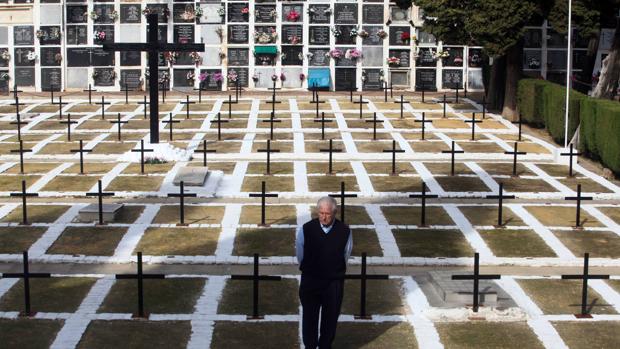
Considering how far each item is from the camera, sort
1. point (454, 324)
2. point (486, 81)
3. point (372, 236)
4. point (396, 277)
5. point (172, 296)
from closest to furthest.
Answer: point (454, 324), point (172, 296), point (396, 277), point (372, 236), point (486, 81)

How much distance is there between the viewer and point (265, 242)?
19797mm

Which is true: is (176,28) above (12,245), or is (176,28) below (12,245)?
above

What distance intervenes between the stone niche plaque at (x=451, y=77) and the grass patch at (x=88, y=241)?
28.7 metres

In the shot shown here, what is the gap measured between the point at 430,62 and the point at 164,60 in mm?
12200

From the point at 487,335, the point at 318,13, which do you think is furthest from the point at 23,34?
the point at 487,335

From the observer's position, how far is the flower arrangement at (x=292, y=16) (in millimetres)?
46344

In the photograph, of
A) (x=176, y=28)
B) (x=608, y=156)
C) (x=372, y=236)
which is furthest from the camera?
(x=176, y=28)

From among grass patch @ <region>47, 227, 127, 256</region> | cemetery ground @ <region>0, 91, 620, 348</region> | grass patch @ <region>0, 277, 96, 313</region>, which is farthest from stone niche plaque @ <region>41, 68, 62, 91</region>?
grass patch @ <region>0, 277, 96, 313</region>

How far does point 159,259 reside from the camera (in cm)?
1845

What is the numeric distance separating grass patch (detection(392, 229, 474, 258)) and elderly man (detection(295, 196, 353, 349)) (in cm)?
699

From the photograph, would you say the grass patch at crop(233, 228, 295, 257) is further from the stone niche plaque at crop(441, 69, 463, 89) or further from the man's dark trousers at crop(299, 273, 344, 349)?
the stone niche plaque at crop(441, 69, 463, 89)

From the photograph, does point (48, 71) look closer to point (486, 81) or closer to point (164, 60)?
point (164, 60)

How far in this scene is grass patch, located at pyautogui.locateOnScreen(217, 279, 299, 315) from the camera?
14.9 meters

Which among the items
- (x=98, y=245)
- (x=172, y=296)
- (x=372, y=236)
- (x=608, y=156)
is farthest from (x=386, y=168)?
(x=172, y=296)
